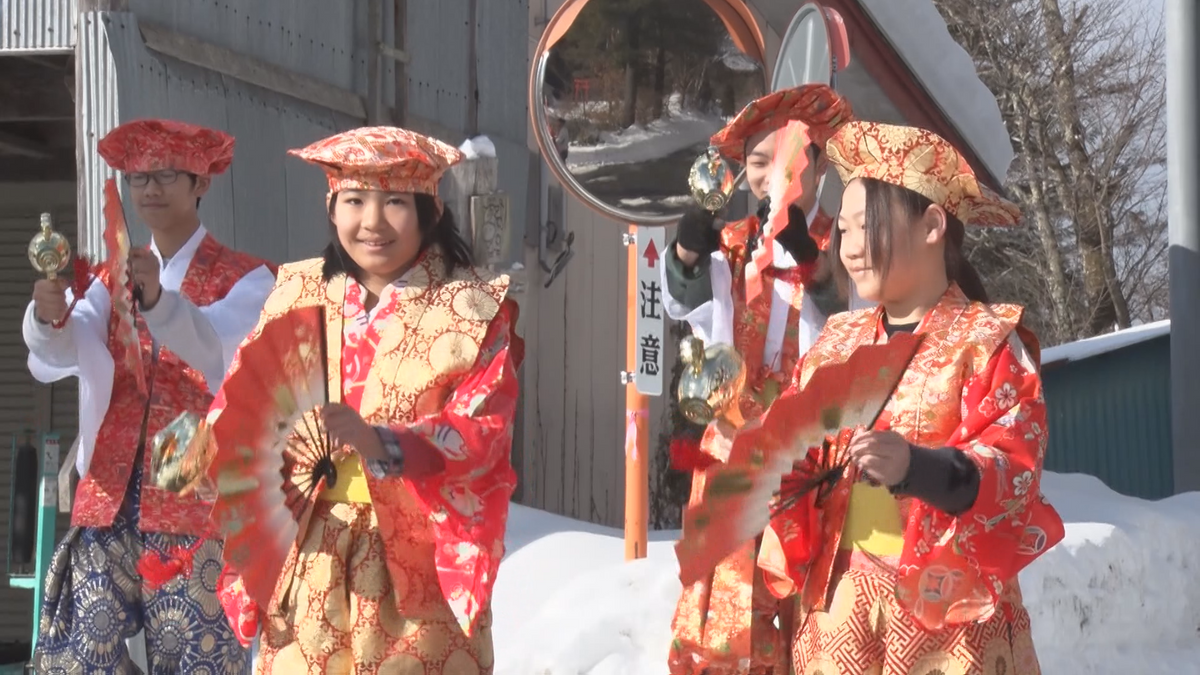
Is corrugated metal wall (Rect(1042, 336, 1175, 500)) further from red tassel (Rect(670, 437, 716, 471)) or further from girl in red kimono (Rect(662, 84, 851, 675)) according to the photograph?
red tassel (Rect(670, 437, 716, 471))

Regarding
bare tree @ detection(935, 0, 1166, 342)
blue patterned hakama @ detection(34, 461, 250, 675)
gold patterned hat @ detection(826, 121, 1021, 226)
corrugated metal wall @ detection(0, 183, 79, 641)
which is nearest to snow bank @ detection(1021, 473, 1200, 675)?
blue patterned hakama @ detection(34, 461, 250, 675)

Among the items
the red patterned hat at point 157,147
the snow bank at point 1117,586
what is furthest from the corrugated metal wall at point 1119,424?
the red patterned hat at point 157,147

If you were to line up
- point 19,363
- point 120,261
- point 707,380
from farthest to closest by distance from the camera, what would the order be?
point 19,363
point 120,261
point 707,380

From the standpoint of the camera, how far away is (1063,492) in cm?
820

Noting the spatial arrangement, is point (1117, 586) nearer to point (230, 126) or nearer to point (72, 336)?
point (230, 126)

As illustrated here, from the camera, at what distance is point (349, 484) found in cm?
343

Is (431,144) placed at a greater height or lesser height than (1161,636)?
greater

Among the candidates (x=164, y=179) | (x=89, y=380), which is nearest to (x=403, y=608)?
(x=89, y=380)

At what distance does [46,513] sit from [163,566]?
2.51 meters

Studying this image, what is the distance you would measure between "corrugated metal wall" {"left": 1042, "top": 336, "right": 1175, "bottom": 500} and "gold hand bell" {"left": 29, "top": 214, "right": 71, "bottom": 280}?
9609 mm

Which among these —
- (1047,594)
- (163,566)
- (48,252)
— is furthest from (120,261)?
(1047,594)

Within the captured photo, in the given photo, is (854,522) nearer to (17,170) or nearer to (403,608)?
(403,608)

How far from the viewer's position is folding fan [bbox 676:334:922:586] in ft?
10.2

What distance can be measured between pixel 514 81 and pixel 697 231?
5.72 m
